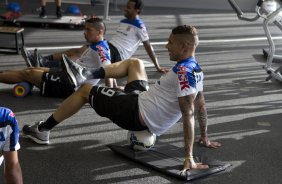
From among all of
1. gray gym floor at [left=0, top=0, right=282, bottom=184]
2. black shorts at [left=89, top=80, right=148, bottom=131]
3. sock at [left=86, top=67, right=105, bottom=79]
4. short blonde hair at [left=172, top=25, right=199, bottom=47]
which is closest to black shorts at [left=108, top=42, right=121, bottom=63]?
gray gym floor at [left=0, top=0, right=282, bottom=184]

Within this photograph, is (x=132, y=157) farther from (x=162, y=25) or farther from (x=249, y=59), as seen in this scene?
(x=162, y=25)

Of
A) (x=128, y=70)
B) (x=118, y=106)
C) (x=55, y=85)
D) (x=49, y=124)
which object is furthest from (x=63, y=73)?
(x=118, y=106)

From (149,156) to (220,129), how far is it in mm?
770

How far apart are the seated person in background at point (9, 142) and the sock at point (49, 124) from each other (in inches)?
36.7

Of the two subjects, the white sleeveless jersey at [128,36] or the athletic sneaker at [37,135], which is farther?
the white sleeveless jersey at [128,36]

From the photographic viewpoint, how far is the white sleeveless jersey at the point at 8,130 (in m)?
1.43

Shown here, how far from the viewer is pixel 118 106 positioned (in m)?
2.33

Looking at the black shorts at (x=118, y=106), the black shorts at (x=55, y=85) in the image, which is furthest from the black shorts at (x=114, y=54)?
the black shorts at (x=118, y=106)

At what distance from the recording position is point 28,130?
2598 millimetres

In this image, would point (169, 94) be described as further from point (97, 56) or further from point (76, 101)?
point (97, 56)

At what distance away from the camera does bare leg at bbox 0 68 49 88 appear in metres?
3.30

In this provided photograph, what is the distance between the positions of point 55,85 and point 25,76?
0.28 m

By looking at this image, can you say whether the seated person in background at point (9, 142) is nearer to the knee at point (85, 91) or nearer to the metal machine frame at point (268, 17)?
the knee at point (85, 91)

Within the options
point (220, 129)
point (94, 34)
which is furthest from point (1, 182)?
point (220, 129)
